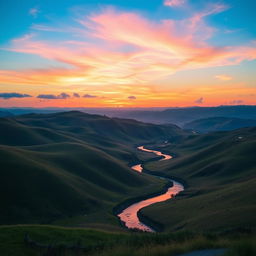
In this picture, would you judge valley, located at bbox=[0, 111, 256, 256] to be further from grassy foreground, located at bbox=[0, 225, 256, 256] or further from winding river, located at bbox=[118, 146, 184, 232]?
winding river, located at bbox=[118, 146, 184, 232]

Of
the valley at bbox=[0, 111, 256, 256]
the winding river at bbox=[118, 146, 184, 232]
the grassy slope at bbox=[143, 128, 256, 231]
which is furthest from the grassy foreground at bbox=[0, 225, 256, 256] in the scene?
the winding river at bbox=[118, 146, 184, 232]

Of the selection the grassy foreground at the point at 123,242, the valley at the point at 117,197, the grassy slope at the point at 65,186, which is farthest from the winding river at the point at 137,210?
the grassy foreground at the point at 123,242

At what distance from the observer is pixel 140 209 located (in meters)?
86.0

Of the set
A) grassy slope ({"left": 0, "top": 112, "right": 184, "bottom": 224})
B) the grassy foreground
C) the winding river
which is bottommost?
the winding river

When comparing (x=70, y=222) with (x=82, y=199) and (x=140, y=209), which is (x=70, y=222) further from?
(x=140, y=209)

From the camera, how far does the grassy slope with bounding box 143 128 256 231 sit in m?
52.1

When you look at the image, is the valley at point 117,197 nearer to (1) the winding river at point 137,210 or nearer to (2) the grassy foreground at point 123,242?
(2) the grassy foreground at point 123,242

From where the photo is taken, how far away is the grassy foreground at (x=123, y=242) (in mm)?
18052

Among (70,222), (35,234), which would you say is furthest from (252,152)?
(35,234)

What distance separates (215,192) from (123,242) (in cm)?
6606

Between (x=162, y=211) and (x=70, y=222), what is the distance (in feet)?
83.8

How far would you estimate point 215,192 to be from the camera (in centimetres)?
8562

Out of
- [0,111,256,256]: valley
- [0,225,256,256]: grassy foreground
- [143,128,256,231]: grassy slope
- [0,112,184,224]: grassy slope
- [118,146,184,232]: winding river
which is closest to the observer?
[0,225,256,256]: grassy foreground

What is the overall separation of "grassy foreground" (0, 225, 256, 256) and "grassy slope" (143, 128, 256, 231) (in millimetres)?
14273
